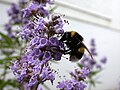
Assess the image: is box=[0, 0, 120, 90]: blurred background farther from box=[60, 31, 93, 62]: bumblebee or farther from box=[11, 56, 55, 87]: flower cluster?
box=[11, 56, 55, 87]: flower cluster

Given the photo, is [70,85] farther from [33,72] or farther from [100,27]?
[100,27]

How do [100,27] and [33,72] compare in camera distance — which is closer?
[33,72]

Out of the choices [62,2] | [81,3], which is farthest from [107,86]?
[62,2]

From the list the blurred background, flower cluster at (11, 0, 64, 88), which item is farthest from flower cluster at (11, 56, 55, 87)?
the blurred background

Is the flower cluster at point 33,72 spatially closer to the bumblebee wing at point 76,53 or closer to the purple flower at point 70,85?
the purple flower at point 70,85

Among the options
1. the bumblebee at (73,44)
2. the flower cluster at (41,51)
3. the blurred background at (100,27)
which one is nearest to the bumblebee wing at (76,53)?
the bumblebee at (73,44)

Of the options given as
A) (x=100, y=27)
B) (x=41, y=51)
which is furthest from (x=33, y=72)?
(x=100, y=27)

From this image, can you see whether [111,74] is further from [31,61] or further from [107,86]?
[31,61]

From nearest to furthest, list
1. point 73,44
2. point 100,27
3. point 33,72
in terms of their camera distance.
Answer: point 33,72, point 73,44, point 100,27
